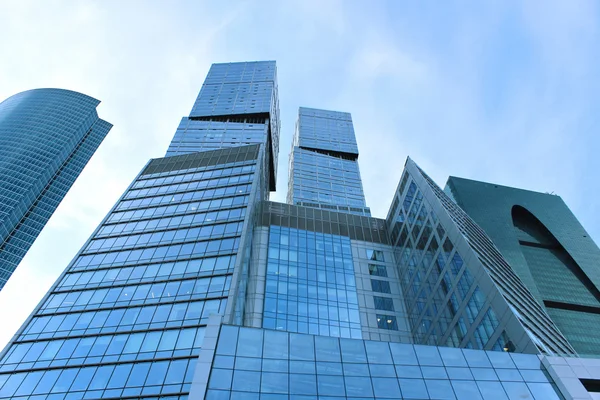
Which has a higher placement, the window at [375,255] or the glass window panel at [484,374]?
the window at [375,255]

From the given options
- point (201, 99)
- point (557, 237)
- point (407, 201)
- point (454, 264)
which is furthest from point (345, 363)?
point (557, 237)

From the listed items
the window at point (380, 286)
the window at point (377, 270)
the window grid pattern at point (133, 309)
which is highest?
the window at point (377, 270)

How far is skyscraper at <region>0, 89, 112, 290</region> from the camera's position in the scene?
165000 mm

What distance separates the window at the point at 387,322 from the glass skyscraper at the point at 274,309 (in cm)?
16

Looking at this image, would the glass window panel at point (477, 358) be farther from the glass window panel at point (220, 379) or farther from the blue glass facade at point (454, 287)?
the glass window panel at point (220, 379)

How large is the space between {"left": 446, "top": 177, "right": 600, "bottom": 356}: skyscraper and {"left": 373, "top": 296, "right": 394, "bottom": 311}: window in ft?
314

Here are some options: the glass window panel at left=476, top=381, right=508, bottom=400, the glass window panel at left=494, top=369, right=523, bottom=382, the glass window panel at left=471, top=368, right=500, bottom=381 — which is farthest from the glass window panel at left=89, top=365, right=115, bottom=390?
the glass window panel at left=494, top=369, right=523, bottom=382

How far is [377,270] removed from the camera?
6781 centimetres

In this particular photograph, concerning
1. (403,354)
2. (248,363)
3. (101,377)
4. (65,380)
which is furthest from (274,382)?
(65,380)

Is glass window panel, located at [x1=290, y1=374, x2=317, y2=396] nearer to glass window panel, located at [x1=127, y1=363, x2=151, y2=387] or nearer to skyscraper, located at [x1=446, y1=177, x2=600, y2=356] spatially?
glass window panel, located at [x1=127, y1=363, x2=151, y2=387]

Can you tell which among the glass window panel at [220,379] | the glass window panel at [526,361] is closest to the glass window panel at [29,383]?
the glass window panel at [220,379]

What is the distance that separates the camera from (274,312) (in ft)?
185

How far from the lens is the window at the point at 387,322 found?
193ft

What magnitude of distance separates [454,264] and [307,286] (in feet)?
67.7
